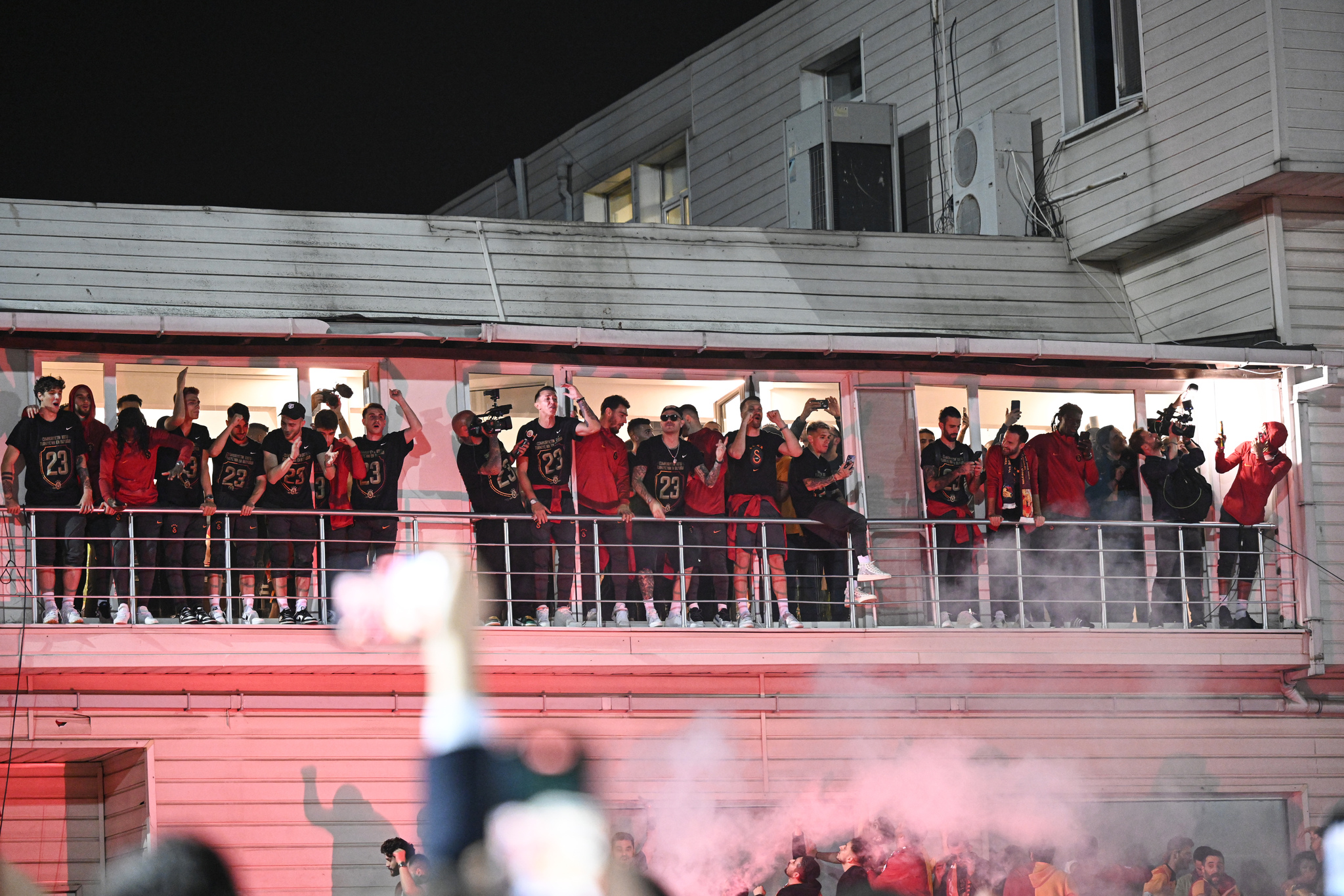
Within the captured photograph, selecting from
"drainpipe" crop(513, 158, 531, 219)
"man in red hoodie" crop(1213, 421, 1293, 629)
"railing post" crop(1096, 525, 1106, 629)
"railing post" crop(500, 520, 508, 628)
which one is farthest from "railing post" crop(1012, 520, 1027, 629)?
Answer: "drainpipe" crop(513, 158, 531, 219)

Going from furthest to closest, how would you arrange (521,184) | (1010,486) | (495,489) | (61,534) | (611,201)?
1. (521,184)
2. (611,201)
3. (1010,486)
4. (495,489)
5. (61,534)

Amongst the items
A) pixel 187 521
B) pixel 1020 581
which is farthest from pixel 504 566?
pixel 1020 581

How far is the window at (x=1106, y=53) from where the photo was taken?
17172 mm

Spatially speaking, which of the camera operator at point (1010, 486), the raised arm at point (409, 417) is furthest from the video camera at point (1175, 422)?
the raised arm at point (409, 417)

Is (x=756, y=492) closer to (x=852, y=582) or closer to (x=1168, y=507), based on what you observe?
(x=852, y=582)

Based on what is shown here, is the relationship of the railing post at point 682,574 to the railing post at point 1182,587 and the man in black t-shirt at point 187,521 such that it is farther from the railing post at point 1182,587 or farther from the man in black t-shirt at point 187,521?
the railing post at point 1182,587

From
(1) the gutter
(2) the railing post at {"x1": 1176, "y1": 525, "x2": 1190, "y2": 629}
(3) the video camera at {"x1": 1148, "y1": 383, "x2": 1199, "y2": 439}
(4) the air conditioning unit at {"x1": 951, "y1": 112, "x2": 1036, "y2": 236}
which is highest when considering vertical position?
(4) the air conditioning unit at {"x1": 951, "y1": 112, "x2": 1036, "y2": 236}

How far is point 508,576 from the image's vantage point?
1316cm

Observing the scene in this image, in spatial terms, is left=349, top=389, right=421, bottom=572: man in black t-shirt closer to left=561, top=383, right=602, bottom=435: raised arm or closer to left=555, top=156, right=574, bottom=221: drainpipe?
left=561, top=383, right=602, bottom=435: raised arm

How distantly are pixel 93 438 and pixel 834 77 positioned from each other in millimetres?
12198

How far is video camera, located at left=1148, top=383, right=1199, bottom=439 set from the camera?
15.1m

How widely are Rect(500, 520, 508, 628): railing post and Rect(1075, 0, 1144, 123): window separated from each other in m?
8.61

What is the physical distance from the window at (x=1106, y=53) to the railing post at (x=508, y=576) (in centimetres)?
861

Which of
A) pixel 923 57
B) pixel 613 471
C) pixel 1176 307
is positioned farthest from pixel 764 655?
pixel 923 57
